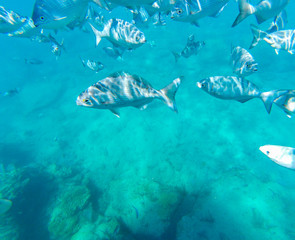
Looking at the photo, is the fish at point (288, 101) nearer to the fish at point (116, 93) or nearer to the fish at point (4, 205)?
the fish at point (116, 93)

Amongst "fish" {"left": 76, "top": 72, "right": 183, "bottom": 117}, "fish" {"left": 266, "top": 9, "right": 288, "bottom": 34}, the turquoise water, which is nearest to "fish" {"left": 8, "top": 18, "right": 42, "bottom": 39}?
"fish" {"left": 76, "top": 72, "right": 183, "bottom": 117}

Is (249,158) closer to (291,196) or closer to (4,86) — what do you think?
(291,196)

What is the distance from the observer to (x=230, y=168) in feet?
22.4

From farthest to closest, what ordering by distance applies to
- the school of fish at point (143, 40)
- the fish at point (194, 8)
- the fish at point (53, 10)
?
the fish at point (194, 8), the school of fish at point (143, 40), the fish at point (53, 10)

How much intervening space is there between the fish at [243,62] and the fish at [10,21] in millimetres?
6188

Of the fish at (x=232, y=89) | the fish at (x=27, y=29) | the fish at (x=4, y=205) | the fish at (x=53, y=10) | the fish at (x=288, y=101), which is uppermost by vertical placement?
the fish at (x=53, y=10)

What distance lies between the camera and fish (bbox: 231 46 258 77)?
4.79 meters

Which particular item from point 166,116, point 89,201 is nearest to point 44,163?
point 89,201

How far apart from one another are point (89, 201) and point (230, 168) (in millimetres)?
6108

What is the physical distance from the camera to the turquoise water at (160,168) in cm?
522

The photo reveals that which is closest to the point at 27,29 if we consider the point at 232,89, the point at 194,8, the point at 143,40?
the point at 143,40

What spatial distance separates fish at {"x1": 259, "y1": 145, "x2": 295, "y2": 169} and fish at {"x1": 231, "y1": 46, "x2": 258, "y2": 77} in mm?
2213

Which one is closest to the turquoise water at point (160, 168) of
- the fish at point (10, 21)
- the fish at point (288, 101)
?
the fish at point (288, 101)

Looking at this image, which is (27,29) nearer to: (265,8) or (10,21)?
(10,21)
